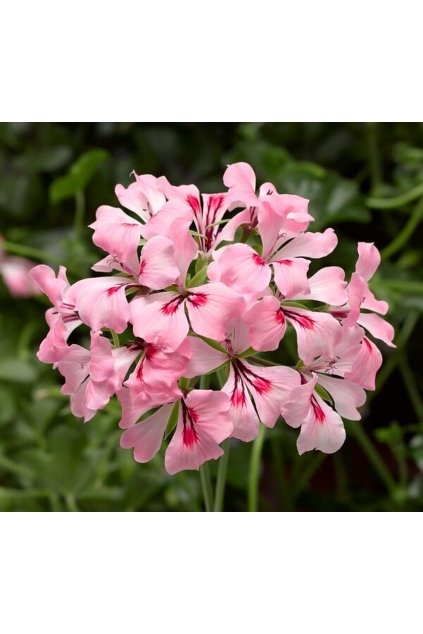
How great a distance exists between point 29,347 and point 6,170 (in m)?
0.25

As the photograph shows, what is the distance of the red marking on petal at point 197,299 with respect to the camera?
419 millimetres

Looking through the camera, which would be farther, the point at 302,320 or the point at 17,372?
the point at 17,372

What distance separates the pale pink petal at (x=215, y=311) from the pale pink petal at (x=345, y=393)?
82 mm

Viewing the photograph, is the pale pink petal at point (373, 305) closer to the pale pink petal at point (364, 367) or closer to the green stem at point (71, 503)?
the pale pink petal at point (364, 367)

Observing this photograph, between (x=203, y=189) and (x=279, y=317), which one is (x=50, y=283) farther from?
(x=203, y=189)

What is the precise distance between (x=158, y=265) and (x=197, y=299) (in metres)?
0.03

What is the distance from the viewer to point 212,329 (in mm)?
414

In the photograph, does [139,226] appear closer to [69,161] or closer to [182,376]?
[182,376]

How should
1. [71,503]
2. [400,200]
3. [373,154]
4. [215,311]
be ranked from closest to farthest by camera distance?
1. [215,311]
2. [71,503]
3. [400,200]
4. [373,154]

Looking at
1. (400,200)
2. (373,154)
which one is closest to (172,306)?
(400,200)

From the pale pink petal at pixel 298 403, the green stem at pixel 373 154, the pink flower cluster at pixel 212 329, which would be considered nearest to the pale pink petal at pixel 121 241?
the pink flower cluster at pixel 212 329

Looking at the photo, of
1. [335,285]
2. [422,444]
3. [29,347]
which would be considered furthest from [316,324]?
[29,347]

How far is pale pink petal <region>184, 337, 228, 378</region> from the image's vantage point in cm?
42

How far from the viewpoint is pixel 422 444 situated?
0.87 m
